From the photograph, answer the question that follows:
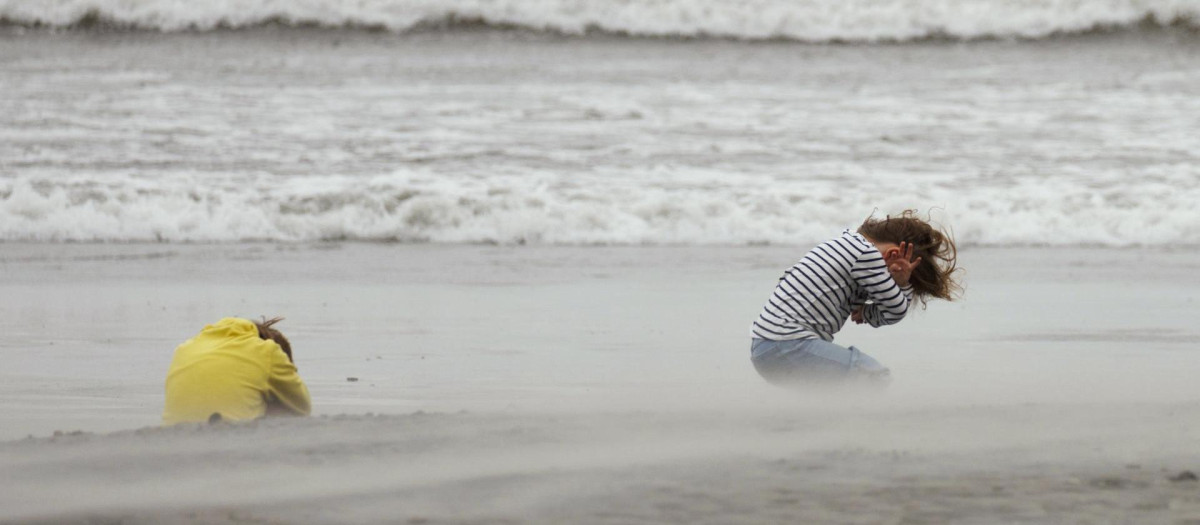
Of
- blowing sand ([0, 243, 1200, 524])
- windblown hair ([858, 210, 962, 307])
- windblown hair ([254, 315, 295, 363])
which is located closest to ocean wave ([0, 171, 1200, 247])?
blowing sand ([0, 243, 1200, 524])

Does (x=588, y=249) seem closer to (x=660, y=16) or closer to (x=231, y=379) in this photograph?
(x=231, y=379)

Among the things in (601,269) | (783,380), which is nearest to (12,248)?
(601,269)

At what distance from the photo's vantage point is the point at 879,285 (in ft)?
14.2

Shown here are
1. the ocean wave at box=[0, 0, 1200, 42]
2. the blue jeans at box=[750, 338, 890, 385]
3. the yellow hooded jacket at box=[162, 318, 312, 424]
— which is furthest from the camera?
Answer: the ocean wave at box=[0, 0, 1200, 42]

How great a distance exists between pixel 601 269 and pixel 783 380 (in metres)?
3.67

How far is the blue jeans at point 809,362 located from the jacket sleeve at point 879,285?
173mm

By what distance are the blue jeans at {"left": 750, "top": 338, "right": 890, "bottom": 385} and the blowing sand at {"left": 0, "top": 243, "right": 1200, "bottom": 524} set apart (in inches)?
3.9

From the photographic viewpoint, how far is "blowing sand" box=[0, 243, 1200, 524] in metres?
2.60

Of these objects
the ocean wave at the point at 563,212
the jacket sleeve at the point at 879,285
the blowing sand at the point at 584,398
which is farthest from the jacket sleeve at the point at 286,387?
the ocean wave at the point at 563,212

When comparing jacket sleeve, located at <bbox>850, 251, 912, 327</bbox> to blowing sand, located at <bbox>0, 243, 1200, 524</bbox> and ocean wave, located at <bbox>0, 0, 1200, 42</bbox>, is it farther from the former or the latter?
ocean wave, located at <bbox>0, 0, 1200, 42</bbox>

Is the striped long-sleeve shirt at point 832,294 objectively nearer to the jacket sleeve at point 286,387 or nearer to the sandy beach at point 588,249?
the sandy beach at point 588,249

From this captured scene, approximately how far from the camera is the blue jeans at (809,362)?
4250 mm

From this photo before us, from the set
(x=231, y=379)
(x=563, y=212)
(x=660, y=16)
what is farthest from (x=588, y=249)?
(x=660, y=16)

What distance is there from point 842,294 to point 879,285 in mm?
126
